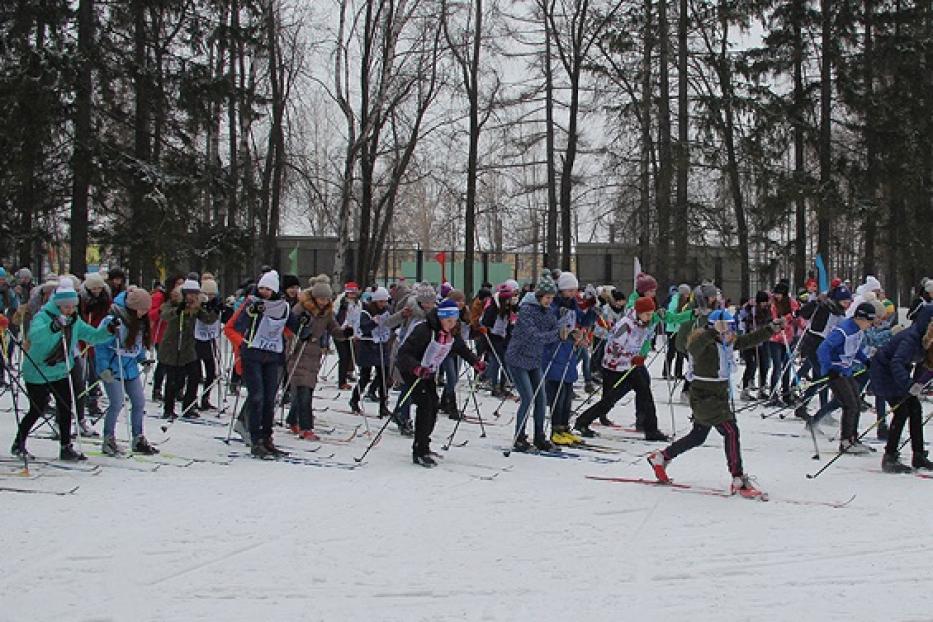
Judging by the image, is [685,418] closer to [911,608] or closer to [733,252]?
[911,608]

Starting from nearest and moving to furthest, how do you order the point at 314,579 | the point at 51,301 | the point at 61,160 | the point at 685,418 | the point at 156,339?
1. the point at 314,579
2. the point at 51,301
3. the point at 156,339
4. the point at 685,418
5. the point at 61,160

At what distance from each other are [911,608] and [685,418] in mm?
8066

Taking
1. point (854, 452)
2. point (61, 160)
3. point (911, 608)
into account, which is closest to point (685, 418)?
point (854, 452)

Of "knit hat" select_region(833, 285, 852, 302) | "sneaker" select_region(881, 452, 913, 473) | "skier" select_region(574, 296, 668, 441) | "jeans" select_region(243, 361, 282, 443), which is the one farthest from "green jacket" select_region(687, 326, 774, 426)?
"knit hat" select_region(833, 285, 852, 302)

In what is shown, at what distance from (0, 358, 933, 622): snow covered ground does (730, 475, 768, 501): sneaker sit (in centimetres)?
14

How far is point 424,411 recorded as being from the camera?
9.07m

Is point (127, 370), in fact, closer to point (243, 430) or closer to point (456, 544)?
point (243, 430)

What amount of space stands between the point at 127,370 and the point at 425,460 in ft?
9.54

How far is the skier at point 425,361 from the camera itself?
355 inches

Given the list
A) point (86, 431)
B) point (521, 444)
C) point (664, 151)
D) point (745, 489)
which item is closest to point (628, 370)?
point (521, 444)

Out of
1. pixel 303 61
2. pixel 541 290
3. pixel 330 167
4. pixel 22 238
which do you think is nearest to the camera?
pixel 541 290

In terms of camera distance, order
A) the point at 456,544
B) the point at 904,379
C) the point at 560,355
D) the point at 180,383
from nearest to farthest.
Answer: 1. the point at 456,544
2. the point at 904,379
3. the point at 560,355
4. the point at 180,383

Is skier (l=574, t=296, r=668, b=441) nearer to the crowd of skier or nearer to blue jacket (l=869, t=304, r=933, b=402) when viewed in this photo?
the crowd of skier

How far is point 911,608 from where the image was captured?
5047 mm
